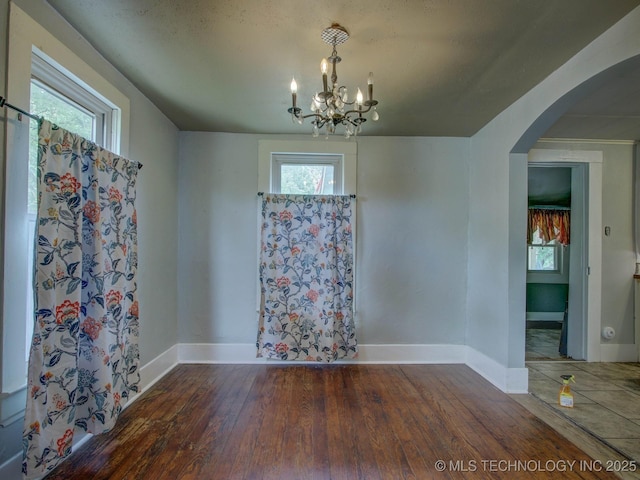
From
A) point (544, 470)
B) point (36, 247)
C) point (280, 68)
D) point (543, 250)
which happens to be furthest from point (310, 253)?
point (543, 250)

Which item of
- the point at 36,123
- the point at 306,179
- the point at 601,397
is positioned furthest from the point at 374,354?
the point at 36,123

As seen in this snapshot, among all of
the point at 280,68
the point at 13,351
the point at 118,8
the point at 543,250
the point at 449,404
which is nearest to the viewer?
the point at 13,351

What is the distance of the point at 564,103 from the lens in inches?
75.7

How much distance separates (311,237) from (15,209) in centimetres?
206

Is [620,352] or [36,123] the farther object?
[620,352]

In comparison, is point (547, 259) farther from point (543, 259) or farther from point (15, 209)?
point (15, 209)

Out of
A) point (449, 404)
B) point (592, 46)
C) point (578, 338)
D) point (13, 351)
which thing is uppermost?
point (592, 46)

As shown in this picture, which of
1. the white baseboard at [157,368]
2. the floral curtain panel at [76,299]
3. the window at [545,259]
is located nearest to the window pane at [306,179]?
the floral curtain panel at [76,299]

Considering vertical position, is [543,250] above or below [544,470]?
above

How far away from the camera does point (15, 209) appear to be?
133 centimetres

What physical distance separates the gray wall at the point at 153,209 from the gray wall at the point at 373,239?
0.53 feet

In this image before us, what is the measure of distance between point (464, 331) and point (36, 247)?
3391mm

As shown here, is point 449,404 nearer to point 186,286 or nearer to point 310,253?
point 310,253

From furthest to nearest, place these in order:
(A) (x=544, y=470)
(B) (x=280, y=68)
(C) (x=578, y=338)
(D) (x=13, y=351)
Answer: (C) (x=578, y=338), (B) (x=280, y=68), (A) (x=544, y=470), (D) (x=13, y=351)
